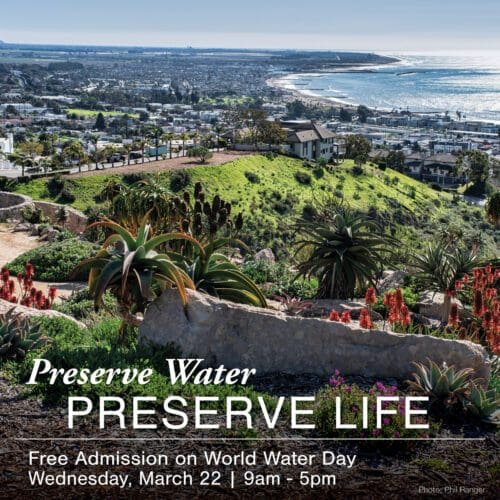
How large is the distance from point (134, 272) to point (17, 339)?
52.6 inches

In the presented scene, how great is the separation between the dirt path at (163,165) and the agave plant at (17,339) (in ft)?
145

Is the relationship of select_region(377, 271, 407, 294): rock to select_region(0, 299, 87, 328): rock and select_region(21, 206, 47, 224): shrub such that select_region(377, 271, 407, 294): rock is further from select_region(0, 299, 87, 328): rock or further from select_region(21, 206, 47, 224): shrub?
select_region(21, 206, 47, 224): shrub

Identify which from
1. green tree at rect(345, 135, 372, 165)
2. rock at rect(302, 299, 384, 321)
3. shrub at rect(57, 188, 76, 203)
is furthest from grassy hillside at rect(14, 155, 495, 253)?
rock at rect(302, 299, 384, 321)

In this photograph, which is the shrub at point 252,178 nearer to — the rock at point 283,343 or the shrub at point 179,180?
the shrub at point 179,180

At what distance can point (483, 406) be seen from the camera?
22.2 ft

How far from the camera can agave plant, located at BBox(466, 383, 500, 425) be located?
22.2 ft

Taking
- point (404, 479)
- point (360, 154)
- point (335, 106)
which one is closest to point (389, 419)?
point (404, 479)

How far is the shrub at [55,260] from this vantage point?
56.7ft

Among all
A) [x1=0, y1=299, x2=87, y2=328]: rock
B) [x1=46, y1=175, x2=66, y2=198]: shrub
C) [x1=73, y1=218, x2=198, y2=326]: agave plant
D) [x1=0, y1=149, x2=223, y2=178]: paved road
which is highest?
[x1=73, y1=218, x2=198, y2=326]: agave plant

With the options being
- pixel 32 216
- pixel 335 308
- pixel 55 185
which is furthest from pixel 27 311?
pixel 55 185

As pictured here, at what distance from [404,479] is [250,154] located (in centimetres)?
6119

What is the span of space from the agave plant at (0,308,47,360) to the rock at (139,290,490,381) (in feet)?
4.63

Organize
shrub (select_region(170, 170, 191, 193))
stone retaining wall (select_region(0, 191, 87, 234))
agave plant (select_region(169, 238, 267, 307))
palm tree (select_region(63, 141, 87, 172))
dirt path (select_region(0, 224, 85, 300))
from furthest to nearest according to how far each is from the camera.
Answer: palm tree (select_region(63, 141, 87, 172))
shrub (select_region(170, 170, 191, 193))
stone retaining wall (select_region(0, 191, 87, 234))
dirt path (select_region(0, 224, 85, 300))
agave plant (select_region(169, 238, 267, 307))

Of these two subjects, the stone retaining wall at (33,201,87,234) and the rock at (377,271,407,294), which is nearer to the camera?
the rock at (377,271,407,294)
